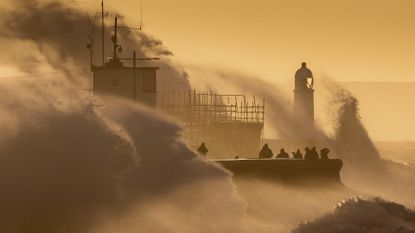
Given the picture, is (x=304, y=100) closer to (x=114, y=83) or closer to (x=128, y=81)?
(x=128, y=81)

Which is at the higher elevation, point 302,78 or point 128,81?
point 128,81

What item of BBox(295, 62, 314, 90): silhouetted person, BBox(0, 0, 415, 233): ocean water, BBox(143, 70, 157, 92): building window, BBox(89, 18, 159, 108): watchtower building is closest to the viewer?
BBox(0, 0, 415, 233): ocean water

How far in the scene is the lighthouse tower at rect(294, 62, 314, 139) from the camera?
82188 millimetres

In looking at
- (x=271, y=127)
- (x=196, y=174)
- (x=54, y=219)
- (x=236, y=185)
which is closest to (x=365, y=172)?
(x=271, y=127)

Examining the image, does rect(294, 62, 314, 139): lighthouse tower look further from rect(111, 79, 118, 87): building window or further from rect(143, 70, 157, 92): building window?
rect(111, 79, 118, 87): building window

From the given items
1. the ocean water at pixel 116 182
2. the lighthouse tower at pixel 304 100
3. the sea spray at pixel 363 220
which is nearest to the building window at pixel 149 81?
the ocean water at pixel 116 182

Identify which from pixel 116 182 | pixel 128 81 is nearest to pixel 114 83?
pixel 128 81

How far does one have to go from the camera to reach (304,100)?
270 feet

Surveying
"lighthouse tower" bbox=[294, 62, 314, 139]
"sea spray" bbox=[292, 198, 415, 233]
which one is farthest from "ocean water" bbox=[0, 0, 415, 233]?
"lighthouse tower" bbox=[294, 62, 314, 139]

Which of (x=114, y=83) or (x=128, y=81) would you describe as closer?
(x=114, y=83)

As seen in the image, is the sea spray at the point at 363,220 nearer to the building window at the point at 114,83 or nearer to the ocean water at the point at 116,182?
the ocean water at the point at 116,182

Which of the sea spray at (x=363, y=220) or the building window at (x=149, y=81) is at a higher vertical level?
the building window at (x=149, y=81)

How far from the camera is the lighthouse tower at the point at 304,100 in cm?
8219

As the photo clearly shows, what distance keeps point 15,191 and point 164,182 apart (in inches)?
253
